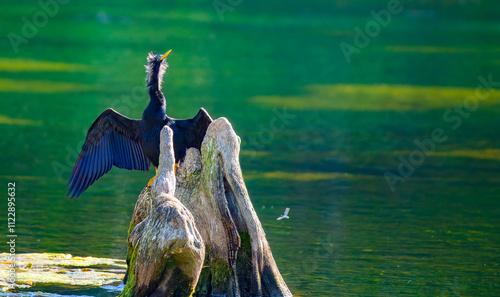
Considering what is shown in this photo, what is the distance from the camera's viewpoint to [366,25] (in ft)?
136

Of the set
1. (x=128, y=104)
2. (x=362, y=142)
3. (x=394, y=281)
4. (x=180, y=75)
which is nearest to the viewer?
(x=394, y=281)

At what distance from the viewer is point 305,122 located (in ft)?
83.2

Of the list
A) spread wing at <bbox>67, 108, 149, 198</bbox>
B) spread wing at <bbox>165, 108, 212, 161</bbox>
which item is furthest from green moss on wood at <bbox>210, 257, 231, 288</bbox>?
spread wing at <bbox>67, 108, 149, 198</bbox>

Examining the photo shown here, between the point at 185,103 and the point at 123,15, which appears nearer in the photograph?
the point at 185,103

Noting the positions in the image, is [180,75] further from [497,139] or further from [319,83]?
[497,139]

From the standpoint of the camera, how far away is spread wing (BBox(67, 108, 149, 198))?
1201cm

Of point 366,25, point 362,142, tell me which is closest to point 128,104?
point 362,142

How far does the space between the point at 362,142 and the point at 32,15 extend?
20.5 meters

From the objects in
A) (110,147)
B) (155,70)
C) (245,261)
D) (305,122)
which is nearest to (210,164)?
(245,261)

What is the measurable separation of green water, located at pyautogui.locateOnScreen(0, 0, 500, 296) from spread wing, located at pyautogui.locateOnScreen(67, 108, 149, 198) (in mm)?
1123

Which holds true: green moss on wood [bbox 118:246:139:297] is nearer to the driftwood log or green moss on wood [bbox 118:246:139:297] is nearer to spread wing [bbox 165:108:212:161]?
the driftwood log

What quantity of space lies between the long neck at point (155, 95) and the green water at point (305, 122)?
2131 millimetres

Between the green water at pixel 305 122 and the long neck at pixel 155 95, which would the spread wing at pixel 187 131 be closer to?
the long neck at pixel 155 95

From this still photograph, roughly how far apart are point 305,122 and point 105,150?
13698 mm
